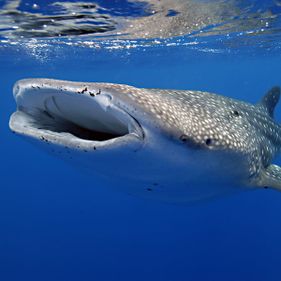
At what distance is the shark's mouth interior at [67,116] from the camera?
2375 millimetres

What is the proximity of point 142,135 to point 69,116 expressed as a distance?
2.97ft

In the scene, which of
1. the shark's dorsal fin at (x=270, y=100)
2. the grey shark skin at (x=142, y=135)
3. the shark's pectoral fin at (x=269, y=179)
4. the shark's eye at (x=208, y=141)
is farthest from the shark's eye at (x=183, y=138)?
the shark's dorsal fin at (x=270, y=100)

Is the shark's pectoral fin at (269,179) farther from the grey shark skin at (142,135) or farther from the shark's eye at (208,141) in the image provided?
the shark's eye at (208,141)

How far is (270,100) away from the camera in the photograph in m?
6.74

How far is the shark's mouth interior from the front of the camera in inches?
93.5

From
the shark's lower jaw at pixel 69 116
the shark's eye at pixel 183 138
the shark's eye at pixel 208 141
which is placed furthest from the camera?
the shark's eye at pixel 208 141

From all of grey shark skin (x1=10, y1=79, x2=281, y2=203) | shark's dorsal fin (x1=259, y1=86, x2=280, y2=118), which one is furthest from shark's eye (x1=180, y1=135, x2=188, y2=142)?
shark's dorsal fin (x1=259, y1=86, x2=280, y2=118)

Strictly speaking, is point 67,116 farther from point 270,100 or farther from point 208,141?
point 270,100

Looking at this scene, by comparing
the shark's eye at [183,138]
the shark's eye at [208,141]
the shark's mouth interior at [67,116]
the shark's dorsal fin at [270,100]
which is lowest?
the shark's dorsal fin at [270,100]

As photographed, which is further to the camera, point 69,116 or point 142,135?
point 69,116

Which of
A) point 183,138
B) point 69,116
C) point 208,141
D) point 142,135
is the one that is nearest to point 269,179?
point 208,141

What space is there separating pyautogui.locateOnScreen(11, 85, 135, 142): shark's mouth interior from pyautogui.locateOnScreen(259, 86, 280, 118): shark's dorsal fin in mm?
4360

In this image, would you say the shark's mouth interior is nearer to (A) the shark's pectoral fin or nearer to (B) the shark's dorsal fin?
(A) the shark's pectoral fin

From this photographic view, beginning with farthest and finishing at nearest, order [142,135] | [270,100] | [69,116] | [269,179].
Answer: [270,100]
[269,179]
[69,116]
[142,135]
